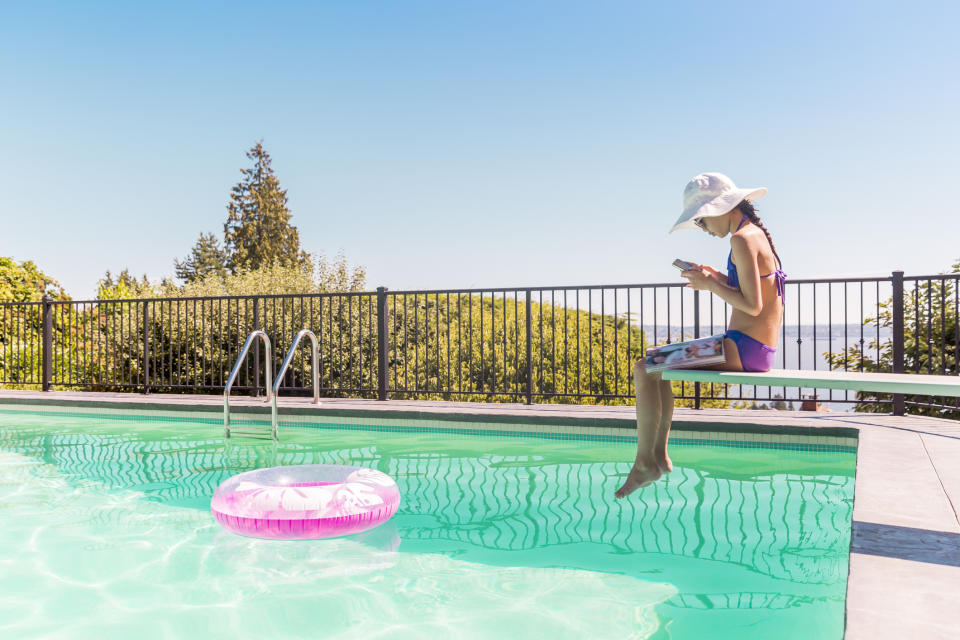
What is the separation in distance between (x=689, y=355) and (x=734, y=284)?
0.32 meters

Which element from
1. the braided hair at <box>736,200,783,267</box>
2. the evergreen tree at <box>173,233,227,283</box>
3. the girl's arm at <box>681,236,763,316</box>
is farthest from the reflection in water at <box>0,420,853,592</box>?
the evergreen tree at <box>173,233,227,283</box>

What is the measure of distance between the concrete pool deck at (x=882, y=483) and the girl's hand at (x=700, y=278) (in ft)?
3.12

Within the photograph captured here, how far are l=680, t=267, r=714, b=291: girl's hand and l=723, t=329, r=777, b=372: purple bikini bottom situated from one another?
227 mm

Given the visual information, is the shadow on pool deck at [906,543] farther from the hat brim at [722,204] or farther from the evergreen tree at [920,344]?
the evergreen tree at [920,344]

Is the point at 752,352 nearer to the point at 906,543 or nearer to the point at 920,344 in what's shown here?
the point at 906,543

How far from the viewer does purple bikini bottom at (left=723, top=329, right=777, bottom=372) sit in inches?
95.3

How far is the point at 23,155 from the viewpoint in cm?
1911

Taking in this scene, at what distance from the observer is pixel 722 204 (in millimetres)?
2348

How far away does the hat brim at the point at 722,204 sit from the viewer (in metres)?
2.34

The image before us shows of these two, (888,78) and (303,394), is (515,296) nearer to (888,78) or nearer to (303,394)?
(303,394)

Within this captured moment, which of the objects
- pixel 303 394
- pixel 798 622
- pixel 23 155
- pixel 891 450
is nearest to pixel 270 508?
pixel 798 622

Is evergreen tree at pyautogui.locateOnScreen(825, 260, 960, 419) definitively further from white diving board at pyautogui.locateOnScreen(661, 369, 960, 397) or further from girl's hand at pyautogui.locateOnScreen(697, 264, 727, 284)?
A: girl's hand at pyautogui.locateOnScreen(697, 264, 727, 284)

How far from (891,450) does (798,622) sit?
2.08 metres

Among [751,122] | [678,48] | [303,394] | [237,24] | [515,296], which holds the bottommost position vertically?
[303,394]
